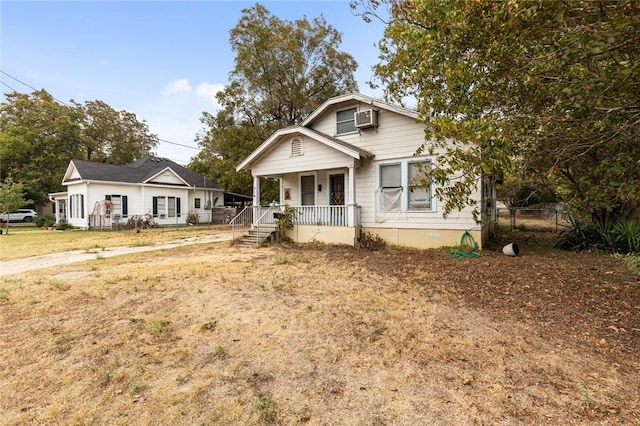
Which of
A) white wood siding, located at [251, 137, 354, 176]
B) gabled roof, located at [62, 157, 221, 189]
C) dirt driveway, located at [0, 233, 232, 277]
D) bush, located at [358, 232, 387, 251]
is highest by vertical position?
gabled roof, located at [62, 157, 221, 189]

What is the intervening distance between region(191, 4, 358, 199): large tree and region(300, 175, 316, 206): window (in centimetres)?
649

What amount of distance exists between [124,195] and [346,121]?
1763 cm

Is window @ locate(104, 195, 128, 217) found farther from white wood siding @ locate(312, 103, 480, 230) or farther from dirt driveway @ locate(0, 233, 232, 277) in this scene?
white wood siding @ locate(312, 103, 480, 230)

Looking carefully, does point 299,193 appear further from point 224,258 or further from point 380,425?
point 380,425

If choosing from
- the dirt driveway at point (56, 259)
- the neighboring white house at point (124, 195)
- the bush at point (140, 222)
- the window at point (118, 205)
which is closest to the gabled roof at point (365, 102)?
the dirt driveway at point (56, 259)

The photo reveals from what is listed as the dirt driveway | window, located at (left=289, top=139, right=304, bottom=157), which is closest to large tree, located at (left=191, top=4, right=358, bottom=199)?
window, located at (left=289, top=139, right=304, bottom=157)

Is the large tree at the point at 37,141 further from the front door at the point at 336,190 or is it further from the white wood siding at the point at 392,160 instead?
the white wood siding at the point at 392,160

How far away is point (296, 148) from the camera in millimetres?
12195

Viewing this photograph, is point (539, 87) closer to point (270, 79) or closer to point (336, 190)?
point (336, 190)

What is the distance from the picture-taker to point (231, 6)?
55.6 ft

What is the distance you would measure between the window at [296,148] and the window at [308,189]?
1.53 meters

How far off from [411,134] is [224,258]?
7158 millimetres

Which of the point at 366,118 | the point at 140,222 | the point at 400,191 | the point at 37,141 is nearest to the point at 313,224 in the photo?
the point at 400,191

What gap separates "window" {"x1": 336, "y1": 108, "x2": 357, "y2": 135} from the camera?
39.3 feet
